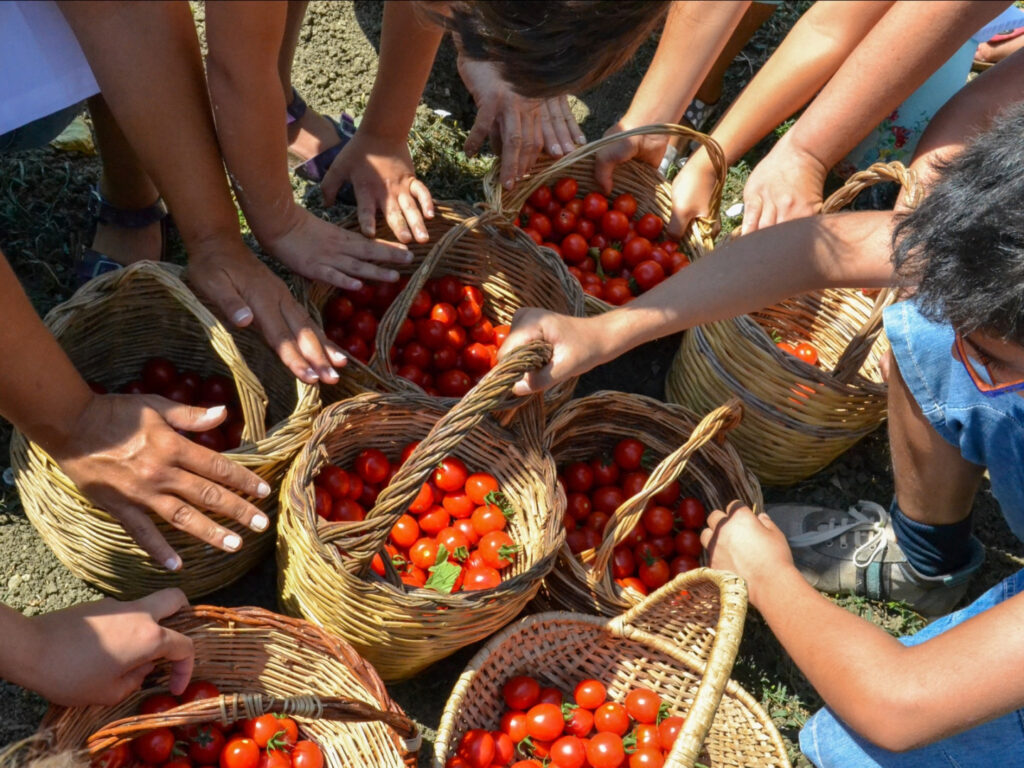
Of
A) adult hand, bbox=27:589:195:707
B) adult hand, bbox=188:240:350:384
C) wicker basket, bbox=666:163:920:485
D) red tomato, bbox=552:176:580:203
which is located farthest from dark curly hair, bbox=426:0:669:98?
red tomato, bbox=552:176:580:203

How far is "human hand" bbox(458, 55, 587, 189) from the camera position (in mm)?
2389

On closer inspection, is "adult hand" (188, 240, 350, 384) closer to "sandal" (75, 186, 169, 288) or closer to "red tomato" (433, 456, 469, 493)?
"red tomato" (433, 456, 469, 493)

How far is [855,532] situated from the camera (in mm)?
2406

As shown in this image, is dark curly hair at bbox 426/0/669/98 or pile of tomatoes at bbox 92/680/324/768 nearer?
dark curly hair at bbox 426/0/669/98

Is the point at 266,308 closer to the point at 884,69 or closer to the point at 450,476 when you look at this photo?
the point at 450,476

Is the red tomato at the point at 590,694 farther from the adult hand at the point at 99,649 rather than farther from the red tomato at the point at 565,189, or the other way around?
the red tomato at the point at 565,189

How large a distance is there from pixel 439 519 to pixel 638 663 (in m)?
0.53

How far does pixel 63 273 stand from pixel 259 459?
1073 mm

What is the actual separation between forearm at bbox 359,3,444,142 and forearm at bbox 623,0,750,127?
2.11ft

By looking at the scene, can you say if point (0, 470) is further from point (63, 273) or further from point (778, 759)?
point (778, 759)

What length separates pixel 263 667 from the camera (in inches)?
71.6

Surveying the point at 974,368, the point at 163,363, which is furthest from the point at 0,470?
the point at 974,368

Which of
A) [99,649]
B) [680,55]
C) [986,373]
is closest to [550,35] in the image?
[986,373]

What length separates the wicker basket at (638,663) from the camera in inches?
→ 74.2
